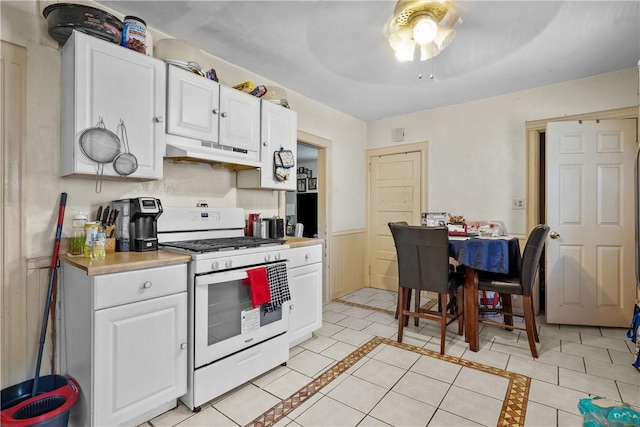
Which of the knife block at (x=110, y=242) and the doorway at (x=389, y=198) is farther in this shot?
the doorway at (x=389, y=198)

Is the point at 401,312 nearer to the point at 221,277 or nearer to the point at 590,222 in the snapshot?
the point at 221,277

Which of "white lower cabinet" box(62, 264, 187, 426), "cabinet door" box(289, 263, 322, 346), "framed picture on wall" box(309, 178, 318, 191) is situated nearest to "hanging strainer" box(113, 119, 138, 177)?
"white lower cabinet" box(62, 264, 187, 426)

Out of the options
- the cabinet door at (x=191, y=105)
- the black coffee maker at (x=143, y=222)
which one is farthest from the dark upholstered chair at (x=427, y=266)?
the black coffee maker at (x=143, y=222)

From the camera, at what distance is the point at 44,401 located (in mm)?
1574

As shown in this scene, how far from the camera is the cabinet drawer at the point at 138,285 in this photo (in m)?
1.48

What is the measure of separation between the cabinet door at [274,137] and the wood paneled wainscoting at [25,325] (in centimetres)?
153

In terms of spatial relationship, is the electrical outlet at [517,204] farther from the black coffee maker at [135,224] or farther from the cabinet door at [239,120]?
the black coffee maker at [135,224]

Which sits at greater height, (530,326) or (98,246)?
(98,246)

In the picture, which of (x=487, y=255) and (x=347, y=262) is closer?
(x=487, y=255)

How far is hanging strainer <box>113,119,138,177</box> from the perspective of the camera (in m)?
1.83

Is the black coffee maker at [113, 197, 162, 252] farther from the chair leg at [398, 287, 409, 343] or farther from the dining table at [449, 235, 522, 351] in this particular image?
the dining table at [449, 235, 522, 351]

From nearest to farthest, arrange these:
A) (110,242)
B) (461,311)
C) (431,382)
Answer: (110,242) → (431,382) → (461,311)

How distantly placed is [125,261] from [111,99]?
Result: 94cm

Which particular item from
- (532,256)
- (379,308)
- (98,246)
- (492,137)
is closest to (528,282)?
(532,256)
